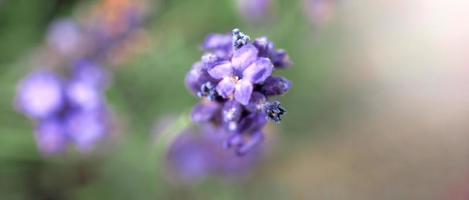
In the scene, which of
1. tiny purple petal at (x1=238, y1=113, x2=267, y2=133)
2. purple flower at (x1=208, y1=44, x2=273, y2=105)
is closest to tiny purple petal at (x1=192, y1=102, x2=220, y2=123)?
tiny purple petal at (x1=238, y1=113, x2=267, y2=133)

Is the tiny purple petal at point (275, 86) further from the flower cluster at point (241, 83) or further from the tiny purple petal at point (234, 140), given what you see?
the tiny purple petal at point (234, 140)

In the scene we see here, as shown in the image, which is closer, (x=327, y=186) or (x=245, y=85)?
(x=245, y=85)

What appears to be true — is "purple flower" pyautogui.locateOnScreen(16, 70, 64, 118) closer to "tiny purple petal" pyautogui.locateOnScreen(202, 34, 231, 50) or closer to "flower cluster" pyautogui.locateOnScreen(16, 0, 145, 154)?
"flower cluster" pyautogui.locateOnScreen(16, 0, 145, 154)

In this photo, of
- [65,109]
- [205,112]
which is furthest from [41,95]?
[205,112]

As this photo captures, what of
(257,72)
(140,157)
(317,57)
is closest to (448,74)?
(317,57)

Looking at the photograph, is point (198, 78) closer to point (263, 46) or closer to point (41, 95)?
point (263, 46)

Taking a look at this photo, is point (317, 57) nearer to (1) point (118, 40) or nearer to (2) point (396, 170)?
(2) point (396, 170)
